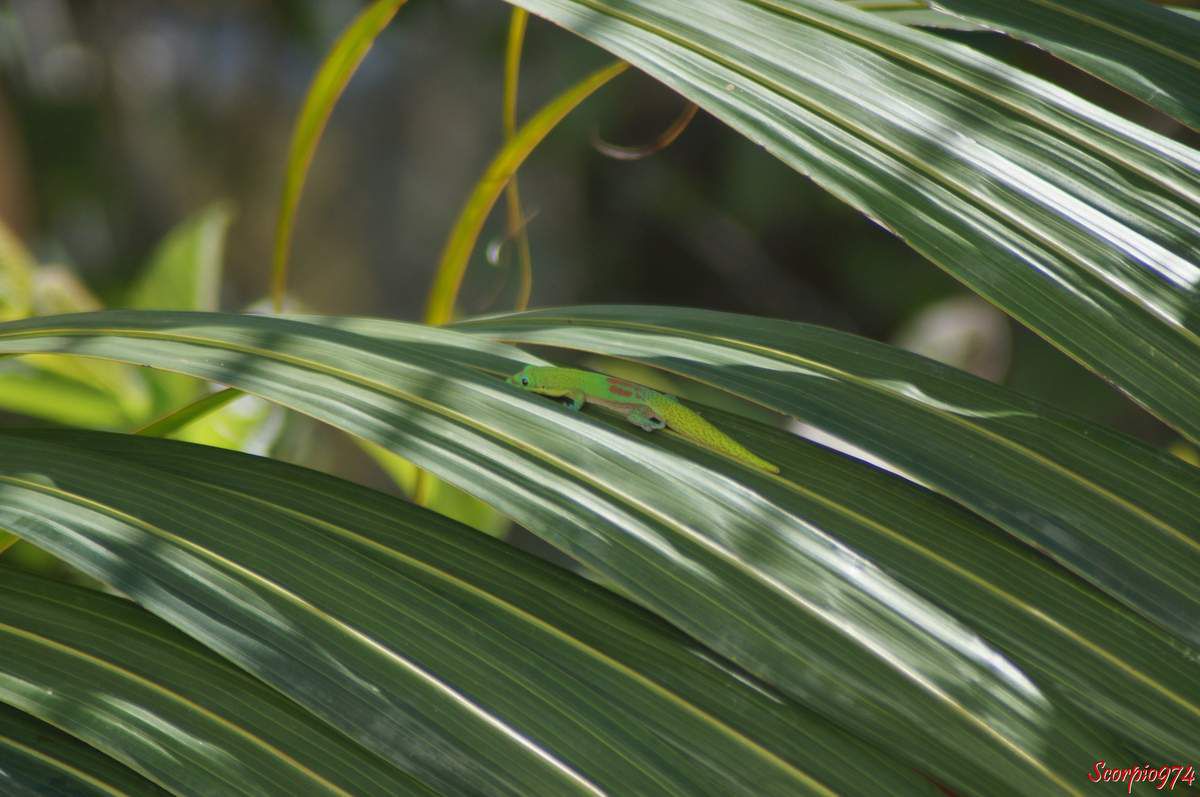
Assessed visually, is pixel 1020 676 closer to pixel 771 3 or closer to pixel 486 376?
pixel 486 376

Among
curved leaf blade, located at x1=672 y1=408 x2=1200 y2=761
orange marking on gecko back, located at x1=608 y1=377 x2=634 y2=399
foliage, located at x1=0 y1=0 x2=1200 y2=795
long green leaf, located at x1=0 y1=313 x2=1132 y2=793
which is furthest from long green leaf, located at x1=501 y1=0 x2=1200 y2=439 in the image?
orange marking on gecko back, located at x1=608 y1=377 x2=634 y2=399

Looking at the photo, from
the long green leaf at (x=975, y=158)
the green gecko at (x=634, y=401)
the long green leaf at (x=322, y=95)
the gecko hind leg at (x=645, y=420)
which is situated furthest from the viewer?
the long green leaf at (x=322, y=95)

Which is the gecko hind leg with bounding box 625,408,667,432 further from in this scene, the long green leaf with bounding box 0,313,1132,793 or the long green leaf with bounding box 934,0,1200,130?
the long green leaf with bounding box 934,0,1200,130

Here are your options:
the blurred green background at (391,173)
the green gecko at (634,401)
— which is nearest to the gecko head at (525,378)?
the green gecko at (634,401)

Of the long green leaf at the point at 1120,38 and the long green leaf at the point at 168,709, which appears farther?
the long green leaf at the point at 1120,38

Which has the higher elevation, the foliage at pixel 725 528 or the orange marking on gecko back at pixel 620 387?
the orange marking on gecko back at pixel 620 387

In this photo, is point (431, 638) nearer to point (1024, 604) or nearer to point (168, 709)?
point (168, 709)
